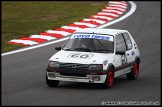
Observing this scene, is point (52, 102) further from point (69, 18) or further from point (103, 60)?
point (69, 18)

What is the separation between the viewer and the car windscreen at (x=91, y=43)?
53.7ft

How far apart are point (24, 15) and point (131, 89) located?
58.5 ft

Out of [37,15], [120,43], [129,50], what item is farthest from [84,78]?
[37,15]

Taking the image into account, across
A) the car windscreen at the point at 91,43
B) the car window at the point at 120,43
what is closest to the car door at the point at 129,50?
the car window at the point at 120,43

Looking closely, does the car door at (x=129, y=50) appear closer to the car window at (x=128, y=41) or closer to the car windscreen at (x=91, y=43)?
the car window at (x=128, y=41)

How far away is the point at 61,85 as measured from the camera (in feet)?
53.0

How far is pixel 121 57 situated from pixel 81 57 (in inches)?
58.1

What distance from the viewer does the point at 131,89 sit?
15711 millimetres

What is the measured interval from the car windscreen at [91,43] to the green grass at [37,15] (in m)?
6.36

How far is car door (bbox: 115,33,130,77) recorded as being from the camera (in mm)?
16422

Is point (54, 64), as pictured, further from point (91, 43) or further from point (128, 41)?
point (128, 41)

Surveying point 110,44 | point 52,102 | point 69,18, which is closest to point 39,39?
point 69,18

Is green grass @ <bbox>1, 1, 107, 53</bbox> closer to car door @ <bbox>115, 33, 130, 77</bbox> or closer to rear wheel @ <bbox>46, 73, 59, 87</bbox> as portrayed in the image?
car door @ <bbox>115, 33, 130, 77</bbox>

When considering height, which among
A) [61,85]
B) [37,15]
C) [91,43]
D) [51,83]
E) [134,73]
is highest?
[91,43]
